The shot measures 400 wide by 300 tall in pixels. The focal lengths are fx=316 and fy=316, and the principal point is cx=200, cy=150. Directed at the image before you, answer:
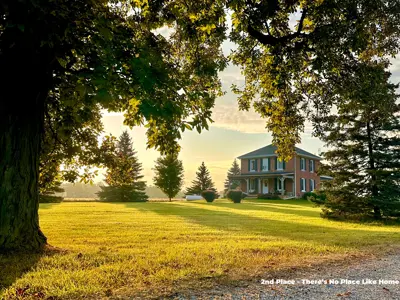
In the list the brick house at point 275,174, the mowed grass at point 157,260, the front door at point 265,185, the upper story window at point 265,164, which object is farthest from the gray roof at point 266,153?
the mowed grass at point 157,260

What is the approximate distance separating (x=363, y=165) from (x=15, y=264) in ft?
51.6

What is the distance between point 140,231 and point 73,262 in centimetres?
495

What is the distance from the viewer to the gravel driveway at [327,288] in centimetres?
407

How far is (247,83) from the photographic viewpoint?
11711 mm

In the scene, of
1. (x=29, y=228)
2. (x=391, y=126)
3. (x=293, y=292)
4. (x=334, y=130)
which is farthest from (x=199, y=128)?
(x=391, y=126)

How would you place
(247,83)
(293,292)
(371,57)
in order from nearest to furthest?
(293,292) < (371,57) < (247,83)

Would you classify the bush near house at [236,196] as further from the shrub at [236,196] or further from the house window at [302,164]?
the house window at [302,164]

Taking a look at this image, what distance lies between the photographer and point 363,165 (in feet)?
52.7

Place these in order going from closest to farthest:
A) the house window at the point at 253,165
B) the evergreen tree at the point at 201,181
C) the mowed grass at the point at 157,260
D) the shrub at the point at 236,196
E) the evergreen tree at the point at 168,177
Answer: the mowed grass at the point at 157,260, the shrub at the point at 236,196, the house window at the point at 253,165, the evergreen tree at the point at 168,177, the evergreen tree at the point at 201,181

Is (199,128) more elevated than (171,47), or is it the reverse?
(171,47)

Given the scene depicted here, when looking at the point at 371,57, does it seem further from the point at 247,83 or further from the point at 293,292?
the point at 293,292

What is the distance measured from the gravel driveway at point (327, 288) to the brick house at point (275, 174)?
1288 inches

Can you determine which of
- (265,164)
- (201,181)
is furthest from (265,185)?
(201,181)

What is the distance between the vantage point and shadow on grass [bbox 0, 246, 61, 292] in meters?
4.60
